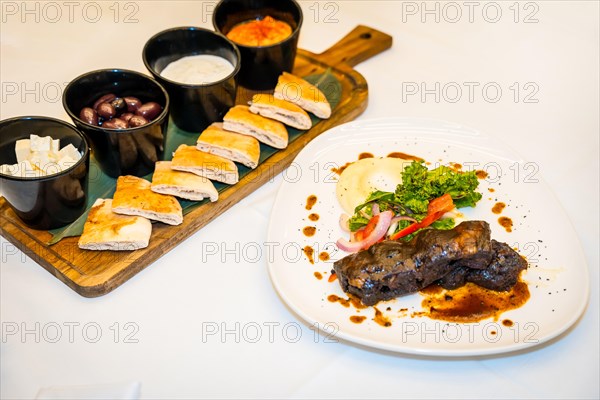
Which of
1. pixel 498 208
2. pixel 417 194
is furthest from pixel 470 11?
pixel 417 194

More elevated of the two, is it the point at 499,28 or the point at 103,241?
the point at 499,28

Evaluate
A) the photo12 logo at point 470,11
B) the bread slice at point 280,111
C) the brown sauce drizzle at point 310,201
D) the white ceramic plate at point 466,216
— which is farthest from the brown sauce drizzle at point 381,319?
the photo12 logo at point 470,11

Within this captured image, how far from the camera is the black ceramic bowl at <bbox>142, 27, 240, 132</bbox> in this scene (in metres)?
3.37

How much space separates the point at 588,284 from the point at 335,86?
1.69 metres

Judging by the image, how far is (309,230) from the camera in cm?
305

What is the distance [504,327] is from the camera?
2.66m

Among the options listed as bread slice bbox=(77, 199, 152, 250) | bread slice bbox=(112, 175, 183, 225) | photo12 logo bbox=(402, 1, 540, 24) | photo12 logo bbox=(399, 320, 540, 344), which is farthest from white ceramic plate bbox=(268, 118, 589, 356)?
photo12 logo bbox=(402, 1, 540, 24)

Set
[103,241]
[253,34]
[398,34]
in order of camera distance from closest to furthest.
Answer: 1. [103,241]
2. [253,34]
3. [398,34]

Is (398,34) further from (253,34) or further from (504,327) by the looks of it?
(504,327)

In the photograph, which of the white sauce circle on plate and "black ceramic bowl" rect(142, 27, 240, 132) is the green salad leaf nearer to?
the white sauce circle on plate

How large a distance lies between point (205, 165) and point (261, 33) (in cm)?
99

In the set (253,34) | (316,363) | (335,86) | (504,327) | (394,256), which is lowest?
(316,363)

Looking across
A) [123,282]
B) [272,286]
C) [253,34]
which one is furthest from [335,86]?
[123,282]

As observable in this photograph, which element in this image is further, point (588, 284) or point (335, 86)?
point (335, 86)
